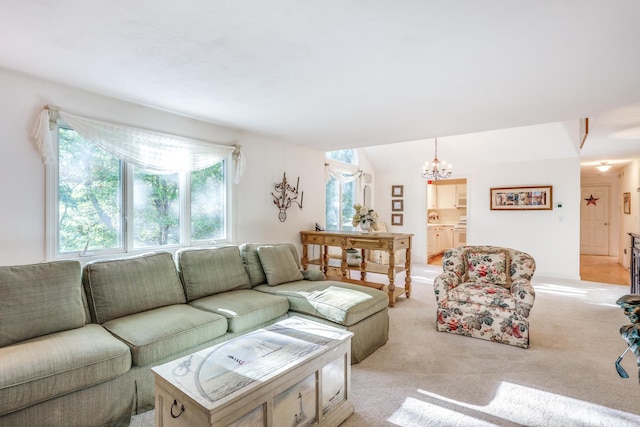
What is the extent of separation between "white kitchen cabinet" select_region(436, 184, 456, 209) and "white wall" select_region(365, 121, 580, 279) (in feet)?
5.75

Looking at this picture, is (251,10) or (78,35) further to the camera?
(78,35)

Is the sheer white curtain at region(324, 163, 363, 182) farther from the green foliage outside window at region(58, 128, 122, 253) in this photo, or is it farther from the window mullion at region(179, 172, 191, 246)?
the green foliage outside window at region(58, 128, 122, 253)

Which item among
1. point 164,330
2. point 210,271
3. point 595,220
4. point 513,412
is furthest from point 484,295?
point 595,220

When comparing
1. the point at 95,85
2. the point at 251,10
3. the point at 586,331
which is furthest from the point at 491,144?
the point at 95,85

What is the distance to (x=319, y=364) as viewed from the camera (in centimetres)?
174

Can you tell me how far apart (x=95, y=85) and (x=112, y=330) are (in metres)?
1.97

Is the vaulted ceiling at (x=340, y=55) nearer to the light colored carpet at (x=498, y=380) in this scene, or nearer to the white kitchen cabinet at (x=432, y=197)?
the light colored carpet at (x=498, y=380)

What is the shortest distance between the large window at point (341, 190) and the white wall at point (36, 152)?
2.12 meters

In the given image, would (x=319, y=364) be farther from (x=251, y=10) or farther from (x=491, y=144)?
(x=491, y=144)

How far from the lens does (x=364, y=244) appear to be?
168 inches

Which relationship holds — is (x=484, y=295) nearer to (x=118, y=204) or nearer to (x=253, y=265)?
(x=253, y=265)

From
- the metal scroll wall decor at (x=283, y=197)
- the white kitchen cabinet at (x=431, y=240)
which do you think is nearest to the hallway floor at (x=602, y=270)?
the white kitchen cabinet at (x=431, y=240)

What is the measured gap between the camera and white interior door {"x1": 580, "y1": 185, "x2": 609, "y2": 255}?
27.7 feet

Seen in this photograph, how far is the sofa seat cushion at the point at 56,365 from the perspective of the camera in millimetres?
1495
